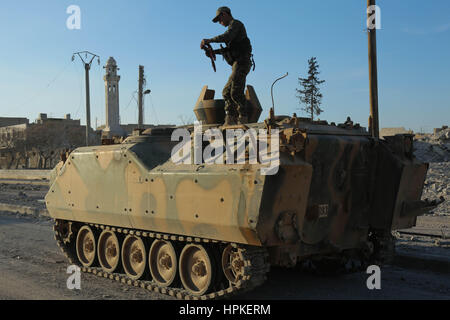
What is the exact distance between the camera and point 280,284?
8.09 m

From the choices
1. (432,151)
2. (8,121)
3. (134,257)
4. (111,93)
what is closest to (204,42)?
(134,257)

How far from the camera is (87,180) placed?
9.11m

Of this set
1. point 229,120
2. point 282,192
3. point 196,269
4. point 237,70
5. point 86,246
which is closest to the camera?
point 282,192

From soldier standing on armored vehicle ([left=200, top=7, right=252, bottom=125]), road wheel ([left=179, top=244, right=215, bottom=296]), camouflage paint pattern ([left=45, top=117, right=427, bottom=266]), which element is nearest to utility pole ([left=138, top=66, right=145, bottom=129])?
camouflage paint pattern ([left=45, top=117, right=427, bottom=266])

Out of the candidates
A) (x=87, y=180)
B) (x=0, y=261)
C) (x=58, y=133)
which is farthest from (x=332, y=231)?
(x=58, y=133)

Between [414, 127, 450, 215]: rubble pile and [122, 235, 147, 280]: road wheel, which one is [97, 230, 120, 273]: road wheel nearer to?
[122, 235, 147, 280]: road wheel

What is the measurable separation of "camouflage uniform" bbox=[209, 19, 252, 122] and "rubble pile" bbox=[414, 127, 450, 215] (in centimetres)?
264

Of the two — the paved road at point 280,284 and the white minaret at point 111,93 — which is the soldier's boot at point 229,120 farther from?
the white minaret at point 111,93

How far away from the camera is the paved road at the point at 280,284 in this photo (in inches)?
292

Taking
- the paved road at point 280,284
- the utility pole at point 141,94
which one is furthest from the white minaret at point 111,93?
the paved road at point 280,284

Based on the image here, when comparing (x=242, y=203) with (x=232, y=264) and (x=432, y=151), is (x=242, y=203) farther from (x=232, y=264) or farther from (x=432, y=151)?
(x=432, y=151)

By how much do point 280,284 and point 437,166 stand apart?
16.6 meters
